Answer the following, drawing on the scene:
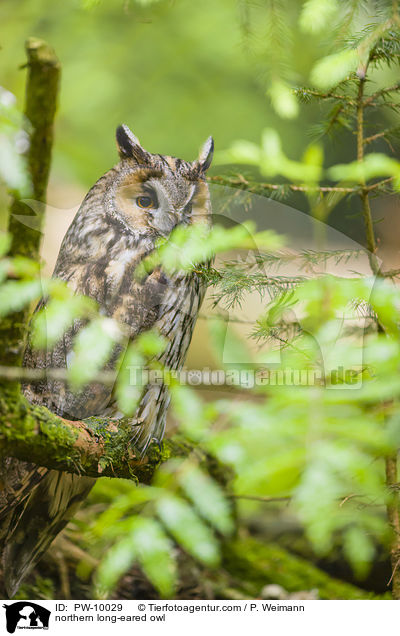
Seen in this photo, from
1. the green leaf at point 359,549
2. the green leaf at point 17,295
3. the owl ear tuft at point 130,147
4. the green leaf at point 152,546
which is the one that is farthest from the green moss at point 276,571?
the owl ear tuft at point 130,147

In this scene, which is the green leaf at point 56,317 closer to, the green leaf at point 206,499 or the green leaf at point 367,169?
the green leaf at point 206,499

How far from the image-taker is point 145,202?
96 cm

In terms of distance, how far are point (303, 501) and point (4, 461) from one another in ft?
1.60

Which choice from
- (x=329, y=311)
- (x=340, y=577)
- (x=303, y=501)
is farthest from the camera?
(x=340, y=577)

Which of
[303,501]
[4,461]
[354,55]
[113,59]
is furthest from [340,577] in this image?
[113,59]

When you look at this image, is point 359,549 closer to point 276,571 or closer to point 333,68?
point 276,571

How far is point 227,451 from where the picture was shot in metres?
0.70

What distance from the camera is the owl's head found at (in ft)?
3.08

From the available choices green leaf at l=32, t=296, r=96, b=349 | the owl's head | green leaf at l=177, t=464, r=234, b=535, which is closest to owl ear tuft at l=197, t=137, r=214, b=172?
the owl's head

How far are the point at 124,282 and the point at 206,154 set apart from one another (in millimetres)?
281

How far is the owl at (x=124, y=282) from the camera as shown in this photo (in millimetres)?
927

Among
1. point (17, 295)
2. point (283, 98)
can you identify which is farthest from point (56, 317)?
point (283, 98)

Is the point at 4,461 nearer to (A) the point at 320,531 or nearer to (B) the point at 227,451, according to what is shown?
(B) the point at 227,451
